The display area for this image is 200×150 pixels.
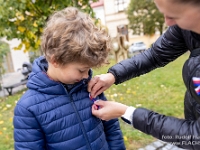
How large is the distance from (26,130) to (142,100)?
339cm

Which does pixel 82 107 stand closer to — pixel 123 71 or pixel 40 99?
pixel 40 99

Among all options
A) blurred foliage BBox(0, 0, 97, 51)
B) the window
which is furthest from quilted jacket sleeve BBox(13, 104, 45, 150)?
the window

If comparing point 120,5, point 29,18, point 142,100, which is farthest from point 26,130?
point 120,5

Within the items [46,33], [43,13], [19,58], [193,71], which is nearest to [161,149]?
[193,71]

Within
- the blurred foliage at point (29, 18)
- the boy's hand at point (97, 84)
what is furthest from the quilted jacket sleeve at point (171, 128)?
the blurred foliage at point (29, 18)

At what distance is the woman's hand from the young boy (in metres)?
0.06

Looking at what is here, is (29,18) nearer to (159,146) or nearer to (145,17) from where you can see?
(159,146)

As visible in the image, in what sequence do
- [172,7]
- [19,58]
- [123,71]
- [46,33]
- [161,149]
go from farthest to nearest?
[19,58] < [161,149] < [123,71] < [46,33] < [172,7]

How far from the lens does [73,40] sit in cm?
118

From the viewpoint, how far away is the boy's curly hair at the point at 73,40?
118 cm

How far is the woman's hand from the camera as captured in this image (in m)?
1.32

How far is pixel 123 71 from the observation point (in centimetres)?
161

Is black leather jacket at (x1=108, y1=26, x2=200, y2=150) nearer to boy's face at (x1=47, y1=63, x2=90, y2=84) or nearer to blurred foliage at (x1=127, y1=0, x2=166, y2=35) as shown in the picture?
boy's face at (x1=47, y1=63, x2=90, y2=84)

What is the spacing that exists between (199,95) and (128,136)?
2.17m
